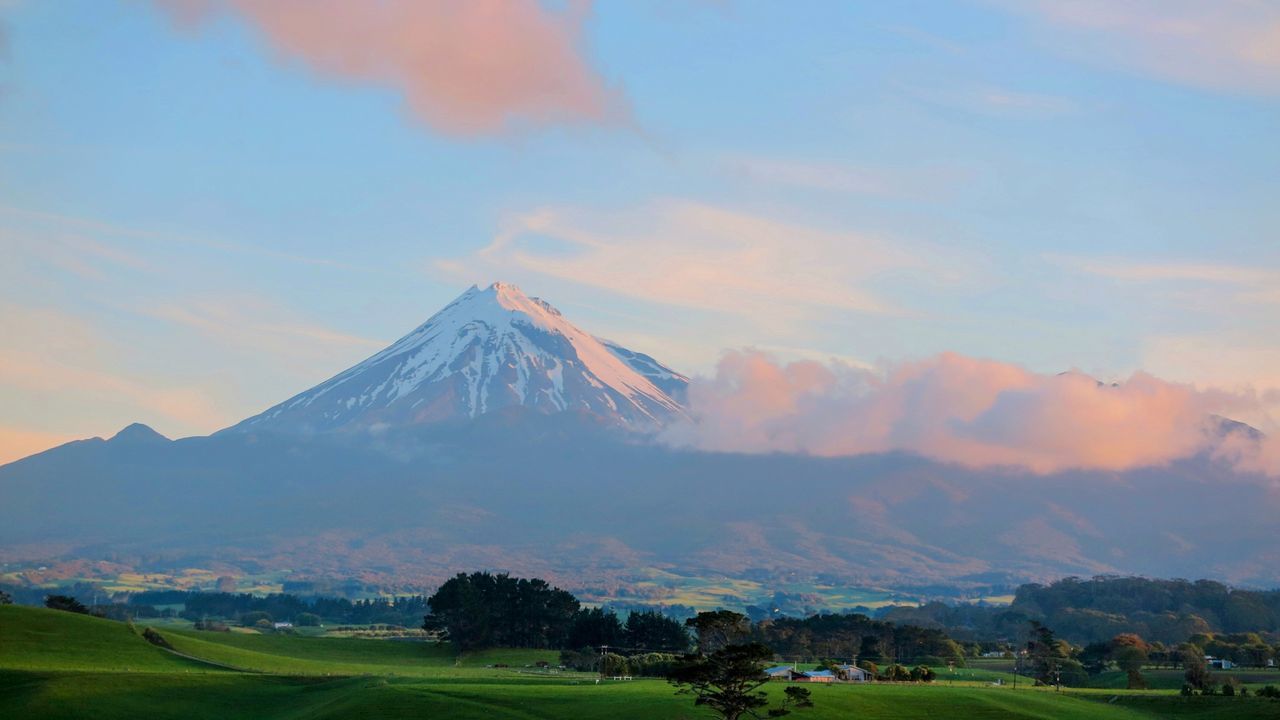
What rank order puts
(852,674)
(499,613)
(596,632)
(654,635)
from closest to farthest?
(852,674)
(654,635)
(596,632)
(499,613)

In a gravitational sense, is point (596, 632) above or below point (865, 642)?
below

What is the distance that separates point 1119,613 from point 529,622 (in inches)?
3254

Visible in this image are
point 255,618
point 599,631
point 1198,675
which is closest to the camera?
point 1198,675

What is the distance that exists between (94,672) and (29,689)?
5.00 meters

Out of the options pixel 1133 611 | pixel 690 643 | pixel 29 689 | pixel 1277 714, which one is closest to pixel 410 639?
pixel 690 643

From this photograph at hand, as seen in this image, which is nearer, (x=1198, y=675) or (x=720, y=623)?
(x=720, y=623)

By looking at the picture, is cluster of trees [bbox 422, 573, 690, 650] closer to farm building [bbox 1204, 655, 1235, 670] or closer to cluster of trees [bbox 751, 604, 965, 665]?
cluster of trees [bbox 751, 604, 965, 665]

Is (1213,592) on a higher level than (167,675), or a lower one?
higher

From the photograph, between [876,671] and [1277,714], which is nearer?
[1277,714]

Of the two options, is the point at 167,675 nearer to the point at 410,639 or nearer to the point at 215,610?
the point at 410,639

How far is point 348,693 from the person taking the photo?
73.2m

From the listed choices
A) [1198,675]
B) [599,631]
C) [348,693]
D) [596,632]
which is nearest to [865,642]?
[599,631]

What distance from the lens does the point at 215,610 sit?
557 feet

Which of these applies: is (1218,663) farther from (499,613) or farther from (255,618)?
(255,618)
